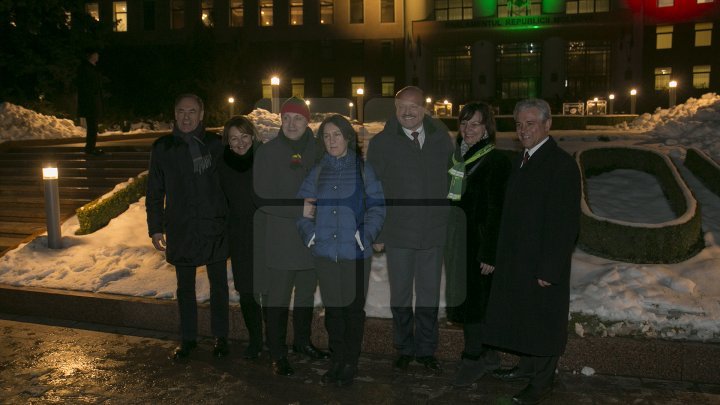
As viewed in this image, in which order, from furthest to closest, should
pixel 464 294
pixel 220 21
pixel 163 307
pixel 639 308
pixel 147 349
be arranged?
pixel 220 21, pixel 163 307, pixel 147 349, pixel 639 308, pixel 464 294

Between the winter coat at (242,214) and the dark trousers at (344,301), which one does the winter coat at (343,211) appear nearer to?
the dark trousers at (344,301)

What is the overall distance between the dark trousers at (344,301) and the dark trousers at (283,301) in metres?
0.42

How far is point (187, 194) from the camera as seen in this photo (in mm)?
5797

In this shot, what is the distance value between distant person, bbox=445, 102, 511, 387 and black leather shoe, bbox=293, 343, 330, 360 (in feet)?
4.24

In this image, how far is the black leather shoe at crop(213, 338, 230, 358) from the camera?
5.98 metres

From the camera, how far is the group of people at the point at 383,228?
15.5 feet

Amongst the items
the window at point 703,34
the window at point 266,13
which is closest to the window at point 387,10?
the window at point 266,13

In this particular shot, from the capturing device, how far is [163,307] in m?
6.77

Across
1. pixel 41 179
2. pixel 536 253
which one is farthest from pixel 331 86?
pixel 536 253

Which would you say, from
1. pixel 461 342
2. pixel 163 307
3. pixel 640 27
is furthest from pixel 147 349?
pixel 640 27

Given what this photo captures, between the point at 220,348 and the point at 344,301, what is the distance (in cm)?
153

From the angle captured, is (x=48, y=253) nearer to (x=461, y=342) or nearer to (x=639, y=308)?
(x=461, y=342)

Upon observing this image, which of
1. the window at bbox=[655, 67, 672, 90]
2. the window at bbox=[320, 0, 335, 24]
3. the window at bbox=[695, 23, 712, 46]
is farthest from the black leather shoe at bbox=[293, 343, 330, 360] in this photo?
the window at bbox=[695, 23, 712, 46]

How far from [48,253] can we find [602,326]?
6.85 meters
